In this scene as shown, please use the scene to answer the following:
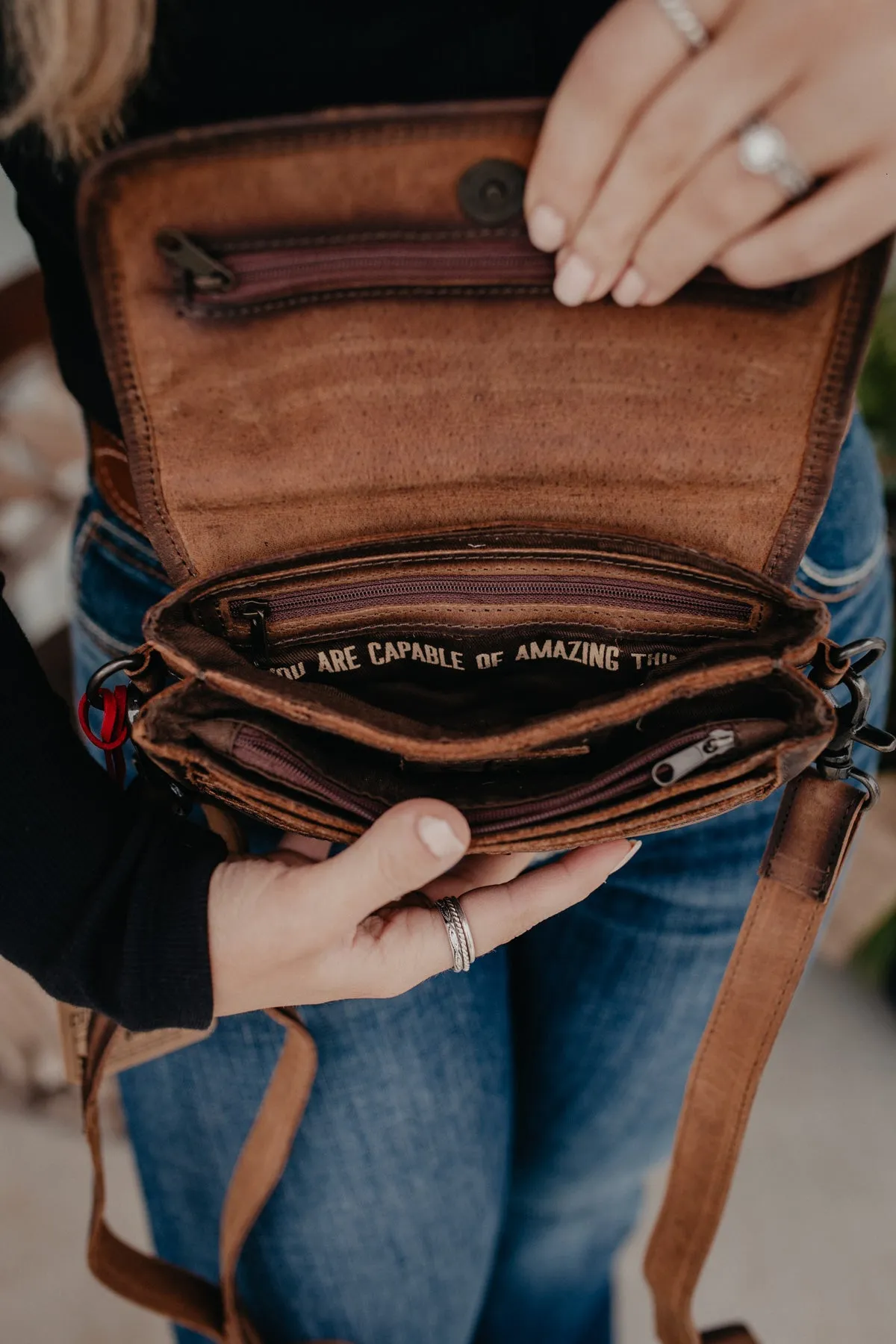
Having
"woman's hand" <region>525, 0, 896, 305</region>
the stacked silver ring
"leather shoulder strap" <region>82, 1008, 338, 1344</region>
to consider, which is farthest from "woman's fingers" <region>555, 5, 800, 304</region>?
"leather shoulder strap" <region>82, 1008, 338, 1344</region>

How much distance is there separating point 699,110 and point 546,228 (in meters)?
0.11

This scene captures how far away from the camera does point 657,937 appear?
91 centimetres

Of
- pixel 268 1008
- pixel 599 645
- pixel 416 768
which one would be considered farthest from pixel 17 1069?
pixel 599 645

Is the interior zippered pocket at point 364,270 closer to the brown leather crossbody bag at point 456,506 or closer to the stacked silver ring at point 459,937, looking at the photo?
the brown leather crossbody bag at point 456,506

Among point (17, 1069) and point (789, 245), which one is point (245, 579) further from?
point (17, 1069)

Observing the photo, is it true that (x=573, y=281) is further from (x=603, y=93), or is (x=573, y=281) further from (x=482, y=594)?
(x=482, y=594)

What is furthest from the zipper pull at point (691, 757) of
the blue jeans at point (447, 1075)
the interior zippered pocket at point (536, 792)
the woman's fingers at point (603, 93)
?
the woman's fingers at point (603, 93)

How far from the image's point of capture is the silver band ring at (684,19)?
0.49m

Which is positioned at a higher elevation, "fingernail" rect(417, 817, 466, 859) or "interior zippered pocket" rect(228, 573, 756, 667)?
"interior zippered pocket" rect(228, 573, 756, 667)

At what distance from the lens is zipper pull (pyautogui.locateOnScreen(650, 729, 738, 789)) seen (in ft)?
2.11

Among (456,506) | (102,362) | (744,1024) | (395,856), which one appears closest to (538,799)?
(395,856)

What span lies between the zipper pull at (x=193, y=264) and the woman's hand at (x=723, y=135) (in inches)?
7.6

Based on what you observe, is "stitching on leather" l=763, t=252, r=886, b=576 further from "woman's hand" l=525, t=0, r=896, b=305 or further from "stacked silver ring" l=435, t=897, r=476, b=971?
"stacked silver ring" l=435, t=897, r=476, b=971

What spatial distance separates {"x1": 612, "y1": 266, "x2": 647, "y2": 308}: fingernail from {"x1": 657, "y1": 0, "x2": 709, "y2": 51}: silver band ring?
0.12 m
